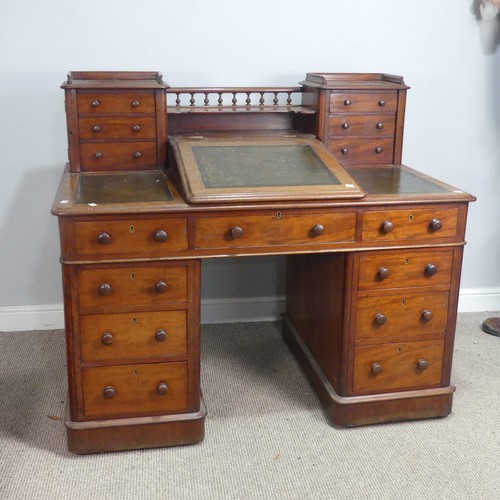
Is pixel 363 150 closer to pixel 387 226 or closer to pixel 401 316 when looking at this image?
pixel 387 226

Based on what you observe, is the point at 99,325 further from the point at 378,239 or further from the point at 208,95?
the point at 208,95

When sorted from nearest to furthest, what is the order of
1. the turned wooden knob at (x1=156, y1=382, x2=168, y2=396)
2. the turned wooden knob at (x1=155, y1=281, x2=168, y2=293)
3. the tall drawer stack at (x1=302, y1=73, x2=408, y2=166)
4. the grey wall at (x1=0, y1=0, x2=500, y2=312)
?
1. the turned wooden knob at (x1=155, y1=281, x2=168, y2=293)
2. the turned wooden knob at (x1=156, y1=382, x2=168, y2=396)
3. the tall drawer stack at (x1=302, y1=73, x2=408, y2=166)
4. the grey wall at (x1=0, y1=0, x2=500, y2=312)

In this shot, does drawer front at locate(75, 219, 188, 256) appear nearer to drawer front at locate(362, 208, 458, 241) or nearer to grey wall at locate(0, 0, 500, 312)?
drawer front at locate(362, 208, 458, 241)

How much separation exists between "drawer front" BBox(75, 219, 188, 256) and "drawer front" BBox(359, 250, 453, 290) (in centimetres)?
69

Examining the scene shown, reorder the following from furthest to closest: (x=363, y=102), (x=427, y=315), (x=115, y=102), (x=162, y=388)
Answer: (x=363, y=102) → (x=115, y=102) → (x=427, y=315) → (x=162, y=388)

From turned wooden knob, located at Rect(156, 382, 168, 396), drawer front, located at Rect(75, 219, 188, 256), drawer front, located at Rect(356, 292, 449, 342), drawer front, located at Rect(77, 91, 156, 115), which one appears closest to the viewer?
drawer front, located at Rect(75, 219, 188, 256)

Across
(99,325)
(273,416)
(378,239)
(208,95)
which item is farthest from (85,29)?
(273,416)

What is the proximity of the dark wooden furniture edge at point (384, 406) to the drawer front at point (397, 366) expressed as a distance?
0.04 m

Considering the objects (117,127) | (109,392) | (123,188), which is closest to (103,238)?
(123,188)

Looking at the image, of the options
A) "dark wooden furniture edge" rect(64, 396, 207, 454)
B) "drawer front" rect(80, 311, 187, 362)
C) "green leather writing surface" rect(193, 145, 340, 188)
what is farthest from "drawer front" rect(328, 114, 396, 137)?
"dark wooden furniture edge" rect(64, 396, 207, 454)

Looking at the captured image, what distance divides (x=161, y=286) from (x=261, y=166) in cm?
59

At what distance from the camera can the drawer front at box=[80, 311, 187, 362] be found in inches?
96.4

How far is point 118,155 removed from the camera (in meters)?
2.85

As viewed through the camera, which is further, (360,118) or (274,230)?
(360,118)
